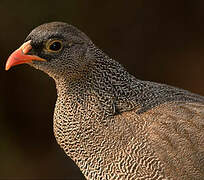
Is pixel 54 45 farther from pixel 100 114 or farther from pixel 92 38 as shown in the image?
pixel 92 38

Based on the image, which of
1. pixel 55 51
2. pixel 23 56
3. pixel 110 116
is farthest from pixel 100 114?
pixel 23 56

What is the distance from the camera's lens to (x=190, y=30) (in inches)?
361

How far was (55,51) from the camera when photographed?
4.38 m

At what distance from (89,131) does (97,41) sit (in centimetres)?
423

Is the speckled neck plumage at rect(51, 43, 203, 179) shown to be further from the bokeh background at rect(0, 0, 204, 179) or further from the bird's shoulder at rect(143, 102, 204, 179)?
the bokeh background at rect(0, 0, 204, 179)

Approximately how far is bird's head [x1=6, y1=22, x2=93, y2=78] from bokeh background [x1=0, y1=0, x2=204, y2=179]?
3.38 metres

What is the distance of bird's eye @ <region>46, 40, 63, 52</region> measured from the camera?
4.31m

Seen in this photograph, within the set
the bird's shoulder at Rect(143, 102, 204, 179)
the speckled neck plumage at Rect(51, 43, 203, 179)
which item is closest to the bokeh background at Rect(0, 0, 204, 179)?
the speckled neck plumage at Rect(51, 43, 203, 179)

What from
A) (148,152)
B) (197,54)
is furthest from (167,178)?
(197,54)

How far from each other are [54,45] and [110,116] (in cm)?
87

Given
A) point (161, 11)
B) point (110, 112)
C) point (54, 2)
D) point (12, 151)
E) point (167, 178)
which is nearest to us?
point (167, 178)

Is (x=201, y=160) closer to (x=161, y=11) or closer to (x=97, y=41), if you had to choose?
(x=97, y=41)

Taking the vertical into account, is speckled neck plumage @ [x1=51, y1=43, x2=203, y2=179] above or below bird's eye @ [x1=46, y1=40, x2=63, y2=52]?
below

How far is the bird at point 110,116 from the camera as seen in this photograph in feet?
14.0
